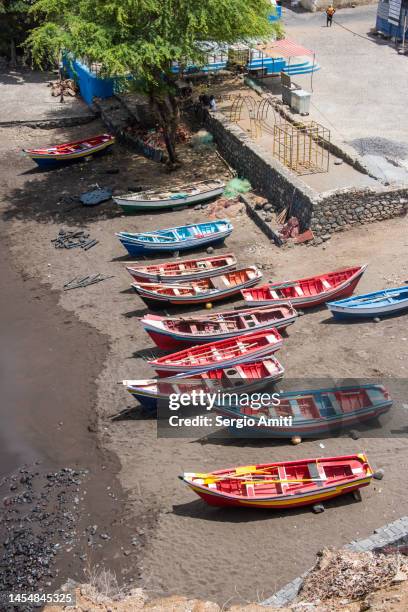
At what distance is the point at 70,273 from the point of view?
2514cm

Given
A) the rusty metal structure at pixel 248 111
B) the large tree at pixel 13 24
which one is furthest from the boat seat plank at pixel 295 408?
the large tree at pixel 13 24

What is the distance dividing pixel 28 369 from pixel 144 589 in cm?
854

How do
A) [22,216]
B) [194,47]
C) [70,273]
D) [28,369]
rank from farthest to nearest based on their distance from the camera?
1. [22,216]
2. [194,47]
3. [70,273]
4. [28,369]

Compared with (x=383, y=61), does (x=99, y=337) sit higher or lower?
lower

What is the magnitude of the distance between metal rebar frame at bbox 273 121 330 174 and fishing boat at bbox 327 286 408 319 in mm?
7510

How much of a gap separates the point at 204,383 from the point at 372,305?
6.00 metres

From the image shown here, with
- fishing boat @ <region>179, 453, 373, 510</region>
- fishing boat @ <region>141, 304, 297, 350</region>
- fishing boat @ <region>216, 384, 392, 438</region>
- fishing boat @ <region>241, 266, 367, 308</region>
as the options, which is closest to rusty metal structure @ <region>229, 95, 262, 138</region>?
fishing boat @ <region>241, 266, 367, 308</region>

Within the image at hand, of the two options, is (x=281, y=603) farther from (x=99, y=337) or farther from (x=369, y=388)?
(x=99, y=337)

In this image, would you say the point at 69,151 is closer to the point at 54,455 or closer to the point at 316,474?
the point at 54,455

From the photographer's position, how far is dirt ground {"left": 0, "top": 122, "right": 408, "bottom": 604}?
14.6 m

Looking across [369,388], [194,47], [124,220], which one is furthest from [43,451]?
[194,47]

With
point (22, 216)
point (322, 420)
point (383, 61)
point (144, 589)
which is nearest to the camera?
point (144, 589)

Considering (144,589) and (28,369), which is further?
(28,369)

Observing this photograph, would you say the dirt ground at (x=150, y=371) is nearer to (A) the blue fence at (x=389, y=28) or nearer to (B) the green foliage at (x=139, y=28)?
(B) the green foliage at (x=139, y=28)
